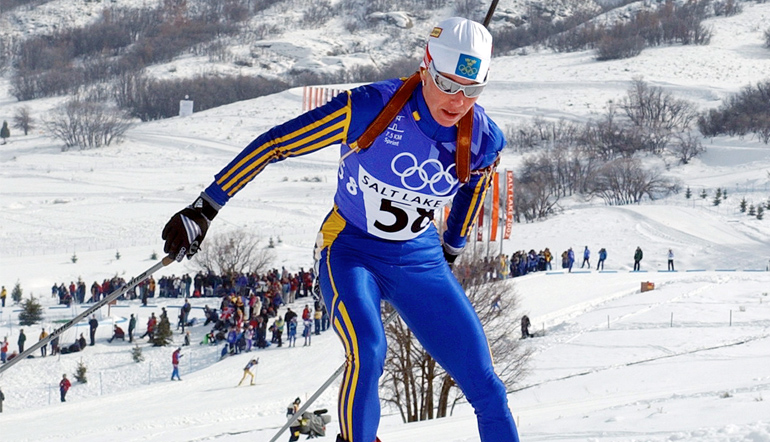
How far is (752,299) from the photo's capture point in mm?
28141

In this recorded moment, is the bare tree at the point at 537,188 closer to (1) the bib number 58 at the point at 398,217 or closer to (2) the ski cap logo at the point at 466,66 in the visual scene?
(1) the bib number 58 at the point at 398,217

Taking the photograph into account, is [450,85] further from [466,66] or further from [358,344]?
[358,344]

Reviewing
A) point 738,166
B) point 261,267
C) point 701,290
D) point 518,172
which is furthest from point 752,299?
point 738,166

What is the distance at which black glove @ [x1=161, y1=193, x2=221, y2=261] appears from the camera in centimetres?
500

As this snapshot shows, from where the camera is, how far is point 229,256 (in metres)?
37.0

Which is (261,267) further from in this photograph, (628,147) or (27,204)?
(628,147)

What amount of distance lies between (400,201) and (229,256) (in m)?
32.5

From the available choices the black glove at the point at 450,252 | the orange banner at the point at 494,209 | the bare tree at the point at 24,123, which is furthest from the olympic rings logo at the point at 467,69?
the bare tree at the point at 24,123

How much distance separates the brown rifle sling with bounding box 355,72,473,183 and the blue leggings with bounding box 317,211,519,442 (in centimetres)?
47

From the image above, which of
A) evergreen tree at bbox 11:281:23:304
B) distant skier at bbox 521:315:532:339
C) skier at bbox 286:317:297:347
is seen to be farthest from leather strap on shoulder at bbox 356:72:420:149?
evergreen tree at bbox 11:281:23:304

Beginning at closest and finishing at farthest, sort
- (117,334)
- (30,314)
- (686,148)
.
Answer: (117,334), (30,314), (686,148)

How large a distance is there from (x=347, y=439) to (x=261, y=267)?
1319 inches

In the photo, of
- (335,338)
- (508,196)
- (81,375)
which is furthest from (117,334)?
(508,196)

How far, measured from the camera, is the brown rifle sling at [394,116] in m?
4.96
